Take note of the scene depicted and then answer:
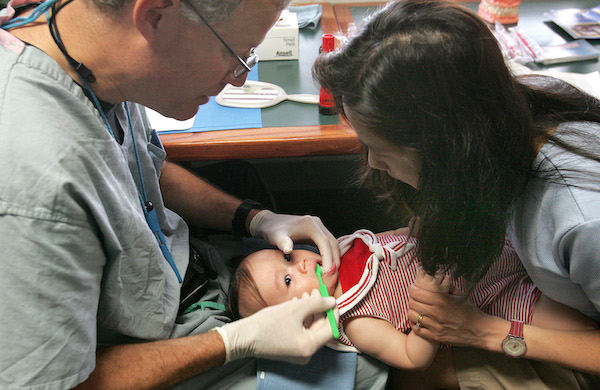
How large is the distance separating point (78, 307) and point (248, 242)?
767 mm

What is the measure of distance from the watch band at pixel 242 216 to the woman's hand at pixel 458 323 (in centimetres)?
63

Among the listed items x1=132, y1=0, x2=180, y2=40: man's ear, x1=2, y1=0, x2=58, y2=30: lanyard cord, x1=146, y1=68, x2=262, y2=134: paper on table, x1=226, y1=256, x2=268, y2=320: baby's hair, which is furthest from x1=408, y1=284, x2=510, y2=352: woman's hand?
x1=2, y1=0, x2=58, y2=30: lanyard cord

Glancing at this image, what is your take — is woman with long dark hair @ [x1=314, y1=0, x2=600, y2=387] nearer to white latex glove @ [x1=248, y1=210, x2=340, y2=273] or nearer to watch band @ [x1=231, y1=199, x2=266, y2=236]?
white latex glove @ [x1=248, y1=210, x2=340, y2=273]

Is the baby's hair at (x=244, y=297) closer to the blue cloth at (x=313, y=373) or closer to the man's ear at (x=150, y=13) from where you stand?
the blue cloth at (x=313, y=373)

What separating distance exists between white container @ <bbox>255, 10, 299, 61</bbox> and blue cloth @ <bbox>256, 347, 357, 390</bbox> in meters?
1.09

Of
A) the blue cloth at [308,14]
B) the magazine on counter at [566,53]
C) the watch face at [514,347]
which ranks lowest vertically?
the watch face at [514,347]

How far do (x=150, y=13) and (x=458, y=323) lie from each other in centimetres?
93

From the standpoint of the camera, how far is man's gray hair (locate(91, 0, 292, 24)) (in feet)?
2.66

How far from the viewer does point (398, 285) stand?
1.34 m

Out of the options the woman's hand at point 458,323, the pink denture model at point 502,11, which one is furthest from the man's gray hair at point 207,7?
the pink denture model at point 502,11

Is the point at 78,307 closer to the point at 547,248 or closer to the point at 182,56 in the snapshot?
the point at 182,56

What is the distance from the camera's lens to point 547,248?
96 centimetres

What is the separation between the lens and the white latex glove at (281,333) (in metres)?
1.11

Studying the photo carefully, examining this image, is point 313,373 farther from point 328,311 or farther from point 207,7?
point 207,7
